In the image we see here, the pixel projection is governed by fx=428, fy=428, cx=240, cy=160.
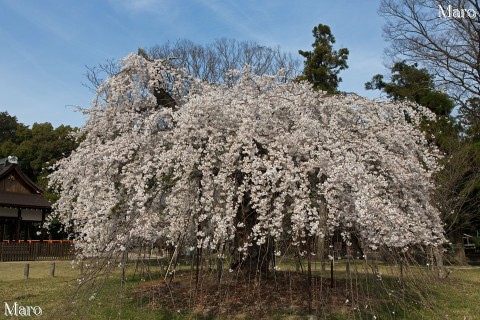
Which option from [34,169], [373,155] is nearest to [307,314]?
[373,155]

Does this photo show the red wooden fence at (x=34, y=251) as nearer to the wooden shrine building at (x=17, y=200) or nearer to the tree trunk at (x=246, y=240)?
the wooden shrine building at (x=17, y=200)

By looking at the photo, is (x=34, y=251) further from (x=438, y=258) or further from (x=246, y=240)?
(x=438, y=258)

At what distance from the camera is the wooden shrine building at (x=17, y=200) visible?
2231cm

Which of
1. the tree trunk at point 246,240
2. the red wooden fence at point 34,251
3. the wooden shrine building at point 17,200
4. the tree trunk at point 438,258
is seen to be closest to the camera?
the tree trunk at point 246,240

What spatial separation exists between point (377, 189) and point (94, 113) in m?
5.05

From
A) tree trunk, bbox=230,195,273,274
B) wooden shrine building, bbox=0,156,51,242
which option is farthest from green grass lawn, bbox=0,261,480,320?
wooden shrine building, bbox=0,156,51,242

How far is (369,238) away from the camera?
18.0 ft

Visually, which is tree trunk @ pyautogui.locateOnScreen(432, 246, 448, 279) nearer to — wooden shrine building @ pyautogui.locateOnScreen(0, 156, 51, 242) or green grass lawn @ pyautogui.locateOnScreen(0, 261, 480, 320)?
green grass lawn @ pyautogui.locateOnScreen(0, 261, 480, 320)

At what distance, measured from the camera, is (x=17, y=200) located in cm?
2247

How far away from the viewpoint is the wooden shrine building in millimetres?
22312

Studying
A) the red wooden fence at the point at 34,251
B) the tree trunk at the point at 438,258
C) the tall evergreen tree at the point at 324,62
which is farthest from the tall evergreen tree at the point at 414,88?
the red wooden fence at the point at 34,251

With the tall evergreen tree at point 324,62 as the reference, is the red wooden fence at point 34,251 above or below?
below

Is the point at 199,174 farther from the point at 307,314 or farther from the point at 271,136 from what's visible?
the point at 307,314

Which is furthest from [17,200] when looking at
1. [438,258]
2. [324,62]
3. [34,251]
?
[438,258]
